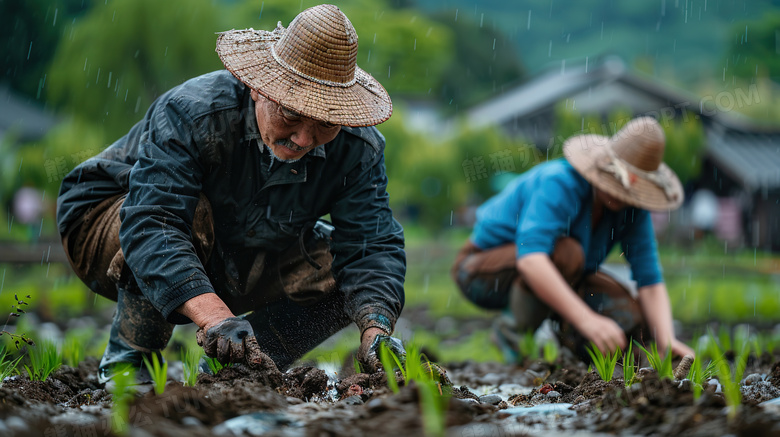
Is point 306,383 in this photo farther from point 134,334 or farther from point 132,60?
point 132,60

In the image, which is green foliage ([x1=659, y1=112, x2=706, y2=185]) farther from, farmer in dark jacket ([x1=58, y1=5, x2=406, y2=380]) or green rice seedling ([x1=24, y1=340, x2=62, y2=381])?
green rice seedling ([x1=24, y1=340, x2=62, y2=381])

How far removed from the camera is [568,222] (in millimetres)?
3824

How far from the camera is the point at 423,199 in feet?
58.6

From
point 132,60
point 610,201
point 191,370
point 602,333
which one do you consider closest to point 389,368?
point 191,370

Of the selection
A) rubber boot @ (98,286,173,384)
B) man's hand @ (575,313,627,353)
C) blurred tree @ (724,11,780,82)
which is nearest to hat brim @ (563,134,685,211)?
man's hand @ (575,313,627,353)

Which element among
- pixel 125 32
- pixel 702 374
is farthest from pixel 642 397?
pixel 125 32

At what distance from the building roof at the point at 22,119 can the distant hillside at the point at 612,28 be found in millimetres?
56790

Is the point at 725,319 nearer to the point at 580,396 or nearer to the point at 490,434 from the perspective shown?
the point at 580,396

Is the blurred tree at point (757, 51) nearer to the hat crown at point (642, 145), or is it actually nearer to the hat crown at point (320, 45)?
the hat crown at point (642, 145)

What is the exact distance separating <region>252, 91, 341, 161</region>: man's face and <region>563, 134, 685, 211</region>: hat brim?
1681mm

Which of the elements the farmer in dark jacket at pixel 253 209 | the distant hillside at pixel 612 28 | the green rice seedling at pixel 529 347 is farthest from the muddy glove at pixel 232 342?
the distant hillside at pixel 612 28

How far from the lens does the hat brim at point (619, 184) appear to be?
3.69 meters

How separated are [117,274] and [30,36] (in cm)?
3087

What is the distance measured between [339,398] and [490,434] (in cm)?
78
